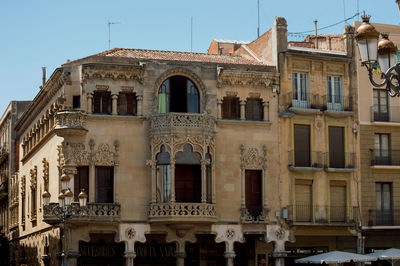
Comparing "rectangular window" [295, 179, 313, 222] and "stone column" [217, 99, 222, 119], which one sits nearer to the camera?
"stone column" [217, 99, 222, 119]

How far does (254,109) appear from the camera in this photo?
126 feet

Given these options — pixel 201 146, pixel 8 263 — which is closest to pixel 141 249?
pixel 201 146

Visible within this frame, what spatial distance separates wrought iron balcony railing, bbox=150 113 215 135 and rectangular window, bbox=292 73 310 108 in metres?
5.15

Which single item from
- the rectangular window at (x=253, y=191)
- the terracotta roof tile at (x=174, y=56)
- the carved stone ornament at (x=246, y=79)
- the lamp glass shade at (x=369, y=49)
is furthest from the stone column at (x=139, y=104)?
the lamp glass shade at (x=369, y=49)

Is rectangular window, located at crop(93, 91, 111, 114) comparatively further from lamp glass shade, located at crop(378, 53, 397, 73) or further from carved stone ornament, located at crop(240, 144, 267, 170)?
lamp glass shade, located at crop(378, 53, 397, 73)

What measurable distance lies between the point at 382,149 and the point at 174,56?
11.5 m

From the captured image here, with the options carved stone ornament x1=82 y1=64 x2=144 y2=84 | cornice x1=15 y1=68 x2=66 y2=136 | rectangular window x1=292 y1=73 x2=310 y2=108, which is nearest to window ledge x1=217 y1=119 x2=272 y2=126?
rectangular window x1=292 y1=73 x2=310 y2=108

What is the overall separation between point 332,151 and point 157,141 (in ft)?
29.5

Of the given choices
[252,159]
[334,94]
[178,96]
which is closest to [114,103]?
[178,96]

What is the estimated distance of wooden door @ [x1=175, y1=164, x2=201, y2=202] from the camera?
36406 mm

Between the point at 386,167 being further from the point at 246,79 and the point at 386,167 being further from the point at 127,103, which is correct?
the point at 127,103

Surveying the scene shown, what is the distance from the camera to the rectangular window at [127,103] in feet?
120

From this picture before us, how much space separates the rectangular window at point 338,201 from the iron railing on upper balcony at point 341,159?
0.83 meters

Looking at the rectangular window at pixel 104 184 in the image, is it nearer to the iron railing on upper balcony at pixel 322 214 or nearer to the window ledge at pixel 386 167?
the iron railing on upper balcony at pixel 322 214
